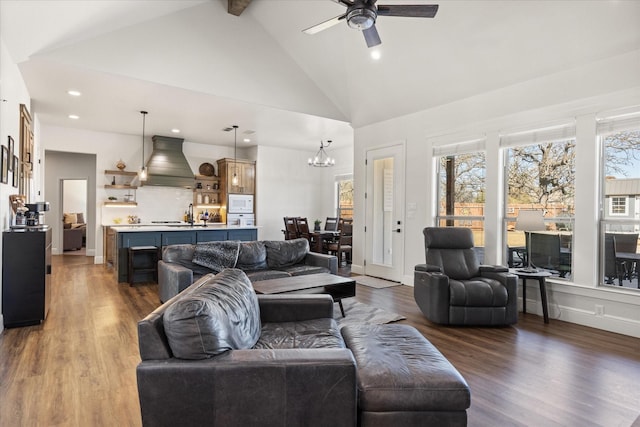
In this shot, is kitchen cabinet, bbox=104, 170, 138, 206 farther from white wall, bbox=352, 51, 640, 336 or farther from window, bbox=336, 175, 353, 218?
white wall, bbox=352, 51, 640, 336

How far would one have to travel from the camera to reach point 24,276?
3.72 meters

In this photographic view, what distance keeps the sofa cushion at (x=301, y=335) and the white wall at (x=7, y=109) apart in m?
3.02

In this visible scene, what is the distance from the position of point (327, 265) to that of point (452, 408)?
134 inches

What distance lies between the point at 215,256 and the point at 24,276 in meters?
1.90

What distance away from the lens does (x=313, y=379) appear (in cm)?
155

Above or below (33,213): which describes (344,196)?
above

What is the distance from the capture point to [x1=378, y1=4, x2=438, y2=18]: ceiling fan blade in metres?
3.00

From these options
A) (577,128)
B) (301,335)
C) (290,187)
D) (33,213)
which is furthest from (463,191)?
(290,187)

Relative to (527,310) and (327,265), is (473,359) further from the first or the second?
(327,265)

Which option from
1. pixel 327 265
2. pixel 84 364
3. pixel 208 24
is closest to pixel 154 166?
pixel 208 24

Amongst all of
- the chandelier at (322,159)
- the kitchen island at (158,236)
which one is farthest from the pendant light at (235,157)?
the chandelier at (322,159)

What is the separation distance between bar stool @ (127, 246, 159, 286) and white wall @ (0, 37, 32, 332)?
1823 millimetres

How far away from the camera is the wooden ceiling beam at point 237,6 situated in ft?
17.1

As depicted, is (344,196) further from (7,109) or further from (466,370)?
(466,370)
